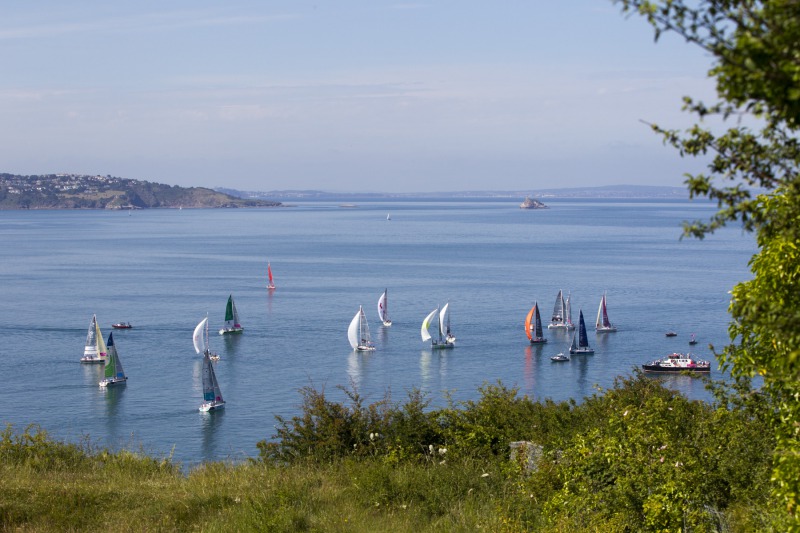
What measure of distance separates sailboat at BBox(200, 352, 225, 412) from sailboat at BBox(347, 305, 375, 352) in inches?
632

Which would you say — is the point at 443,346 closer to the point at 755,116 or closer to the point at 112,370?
the point at 112,370

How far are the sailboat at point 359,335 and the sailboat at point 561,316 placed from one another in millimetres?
18035

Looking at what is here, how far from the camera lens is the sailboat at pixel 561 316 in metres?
73.9

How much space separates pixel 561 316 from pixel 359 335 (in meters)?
20.1

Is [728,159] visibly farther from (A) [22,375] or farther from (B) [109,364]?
(A) [22,375]

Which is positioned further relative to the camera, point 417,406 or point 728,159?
point 417,406

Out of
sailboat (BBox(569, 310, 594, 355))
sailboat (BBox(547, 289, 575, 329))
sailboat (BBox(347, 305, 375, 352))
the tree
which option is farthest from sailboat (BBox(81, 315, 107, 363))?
the tree

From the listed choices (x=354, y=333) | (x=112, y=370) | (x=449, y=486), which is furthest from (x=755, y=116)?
(x=354, y=333)

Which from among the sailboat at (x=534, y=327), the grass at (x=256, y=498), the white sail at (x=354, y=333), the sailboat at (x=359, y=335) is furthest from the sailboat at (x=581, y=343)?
the grass at (x=256, y=498)

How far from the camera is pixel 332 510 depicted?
12477 millimetres

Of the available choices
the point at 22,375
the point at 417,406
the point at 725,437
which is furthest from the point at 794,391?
the point at 22,375

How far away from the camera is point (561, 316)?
2928 inches

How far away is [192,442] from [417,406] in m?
25.6

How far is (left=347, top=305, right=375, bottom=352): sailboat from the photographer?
6178 centimetres
